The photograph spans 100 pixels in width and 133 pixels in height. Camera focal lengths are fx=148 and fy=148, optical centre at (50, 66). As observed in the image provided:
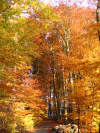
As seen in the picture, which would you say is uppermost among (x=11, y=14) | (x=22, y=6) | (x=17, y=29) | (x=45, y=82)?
(x=22, y=6)

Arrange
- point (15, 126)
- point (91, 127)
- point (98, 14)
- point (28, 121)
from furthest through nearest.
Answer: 1. point (28, 121)
2. point (15, 126)
3. point (91, 127)
4. point (98, 14)

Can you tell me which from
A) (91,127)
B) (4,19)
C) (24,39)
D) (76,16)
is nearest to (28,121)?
(91,127)

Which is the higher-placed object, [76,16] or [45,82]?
[76,16]

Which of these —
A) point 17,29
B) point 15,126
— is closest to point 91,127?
point 15,126

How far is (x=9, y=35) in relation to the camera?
17.5 ft

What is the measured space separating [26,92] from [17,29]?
805 centimetres

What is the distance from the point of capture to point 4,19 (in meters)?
5.11

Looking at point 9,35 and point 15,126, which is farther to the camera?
point 15,126

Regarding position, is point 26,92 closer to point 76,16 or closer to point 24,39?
point 24,39

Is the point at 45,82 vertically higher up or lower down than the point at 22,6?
lower down

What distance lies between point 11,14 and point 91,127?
26.0 feet

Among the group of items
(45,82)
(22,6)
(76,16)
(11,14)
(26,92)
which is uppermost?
(76,16)

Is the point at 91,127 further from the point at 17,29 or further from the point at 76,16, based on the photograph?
the point at 76,16

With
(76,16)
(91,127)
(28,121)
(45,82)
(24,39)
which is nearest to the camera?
(24,39)
